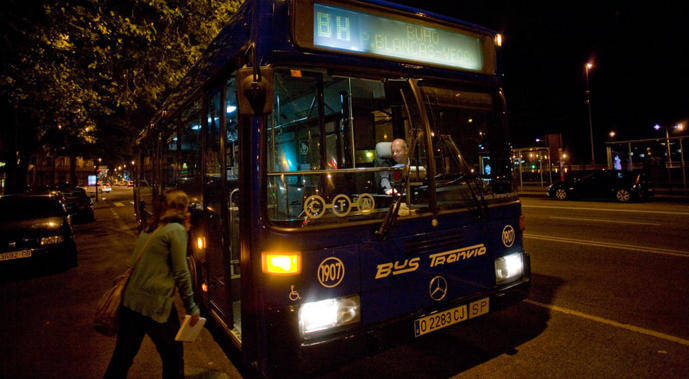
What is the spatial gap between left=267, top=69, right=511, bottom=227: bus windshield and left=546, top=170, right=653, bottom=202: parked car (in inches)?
669

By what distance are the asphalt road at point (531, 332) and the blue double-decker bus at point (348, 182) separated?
57 cm

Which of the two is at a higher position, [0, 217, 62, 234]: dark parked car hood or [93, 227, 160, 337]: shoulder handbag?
[0, 217, 62, 234]: dark parked car hood

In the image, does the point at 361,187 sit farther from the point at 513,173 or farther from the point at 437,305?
the point at 513,173

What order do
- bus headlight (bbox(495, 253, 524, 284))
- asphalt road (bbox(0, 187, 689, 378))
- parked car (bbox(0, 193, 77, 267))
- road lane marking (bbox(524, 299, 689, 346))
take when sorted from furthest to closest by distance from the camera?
parked car (bbox(0, 193, 77, 267))
road lane marking (bbox(524, 299, 689, 346))
bus headlight (bbox(495, 253, 524, 284))
asphalt road (bbox(0, 187, 689, 378))

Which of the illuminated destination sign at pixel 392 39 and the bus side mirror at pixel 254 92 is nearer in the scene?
the bus side mirror at pixel 254 92

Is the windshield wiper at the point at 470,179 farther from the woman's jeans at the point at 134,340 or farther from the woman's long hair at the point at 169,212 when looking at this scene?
the woman's jeans at the point at 134,340

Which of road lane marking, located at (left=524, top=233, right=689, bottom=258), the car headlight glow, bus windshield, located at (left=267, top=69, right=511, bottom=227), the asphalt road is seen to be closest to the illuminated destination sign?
bus windshield, located at (left=267, top=69, right=511, bottom=227)

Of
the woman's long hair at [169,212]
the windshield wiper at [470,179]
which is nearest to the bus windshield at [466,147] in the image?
the windshield wiper at [470,179]

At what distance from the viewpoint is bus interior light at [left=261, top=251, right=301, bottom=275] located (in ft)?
8.16

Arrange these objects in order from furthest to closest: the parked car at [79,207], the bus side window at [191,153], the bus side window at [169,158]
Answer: the parked car at [79,207]
the bus side window at [169,158]
the bus side window at [191,153]

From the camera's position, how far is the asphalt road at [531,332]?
3.25m

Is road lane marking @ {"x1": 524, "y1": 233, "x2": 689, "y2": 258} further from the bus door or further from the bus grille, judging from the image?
the bus door

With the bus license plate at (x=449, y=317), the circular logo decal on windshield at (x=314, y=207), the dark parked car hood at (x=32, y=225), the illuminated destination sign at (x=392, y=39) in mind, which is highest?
the illuminated destination sign at (x=392, y=39)

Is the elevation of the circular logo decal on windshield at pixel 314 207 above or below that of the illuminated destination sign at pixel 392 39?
below
